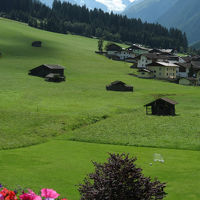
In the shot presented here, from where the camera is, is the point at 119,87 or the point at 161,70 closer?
the point at 119,87

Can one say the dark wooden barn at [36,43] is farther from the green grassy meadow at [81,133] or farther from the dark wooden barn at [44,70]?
the green grassy meadow at [81,133]

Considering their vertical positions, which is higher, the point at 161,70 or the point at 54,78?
the point at 161,70

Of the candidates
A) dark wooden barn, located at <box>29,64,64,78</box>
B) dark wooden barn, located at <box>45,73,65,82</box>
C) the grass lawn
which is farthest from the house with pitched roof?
the grass lawn

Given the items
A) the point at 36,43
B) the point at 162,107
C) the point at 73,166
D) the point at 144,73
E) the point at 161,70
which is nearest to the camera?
the point at 73,166

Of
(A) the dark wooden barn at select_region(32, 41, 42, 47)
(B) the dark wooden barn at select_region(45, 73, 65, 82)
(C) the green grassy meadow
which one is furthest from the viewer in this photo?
(A) the dark wooden barn at select_region(32, 41, 42, 47)


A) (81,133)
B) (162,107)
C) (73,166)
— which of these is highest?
(162,107)

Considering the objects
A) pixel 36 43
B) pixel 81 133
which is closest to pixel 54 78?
pixel 81 133

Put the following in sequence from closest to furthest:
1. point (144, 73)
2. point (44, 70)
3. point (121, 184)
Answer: point (121, 184) < point (44, 70) < point (144, 73)

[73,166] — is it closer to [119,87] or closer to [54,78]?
[119,87]

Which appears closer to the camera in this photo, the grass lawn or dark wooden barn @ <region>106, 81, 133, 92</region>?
the grass lawn

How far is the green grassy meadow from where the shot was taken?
25.8 m

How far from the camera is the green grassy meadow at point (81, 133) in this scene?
84.7 ft

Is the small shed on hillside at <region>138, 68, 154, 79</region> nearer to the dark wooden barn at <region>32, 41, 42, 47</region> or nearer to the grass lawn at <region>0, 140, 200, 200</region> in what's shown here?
the dark wooden barn at <region>32, 41, 42, 47</region>

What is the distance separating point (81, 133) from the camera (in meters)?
42.6
